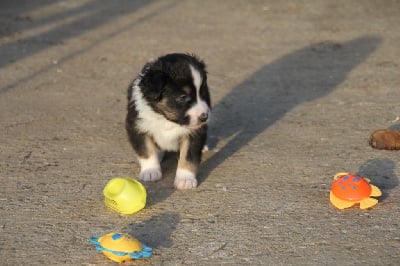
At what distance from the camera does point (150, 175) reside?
5566 mm

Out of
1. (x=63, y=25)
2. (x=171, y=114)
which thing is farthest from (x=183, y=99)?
(x=63, y=25)

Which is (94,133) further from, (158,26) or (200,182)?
(158,26)

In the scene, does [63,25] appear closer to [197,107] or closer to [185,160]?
[185,160]

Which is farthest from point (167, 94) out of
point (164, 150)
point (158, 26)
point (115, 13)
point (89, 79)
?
point (115, 13)

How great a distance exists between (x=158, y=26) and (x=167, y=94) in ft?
19.4

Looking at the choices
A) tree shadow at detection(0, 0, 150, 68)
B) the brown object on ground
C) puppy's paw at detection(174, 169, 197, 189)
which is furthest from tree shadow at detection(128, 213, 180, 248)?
tree shadow at detection(0, 0, 150, 68)

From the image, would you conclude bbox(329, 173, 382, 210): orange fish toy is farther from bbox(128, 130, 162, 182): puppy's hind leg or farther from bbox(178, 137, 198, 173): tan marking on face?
bbox(128, 130, 162, 182): puppy's hind leg

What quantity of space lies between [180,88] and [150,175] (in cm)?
75

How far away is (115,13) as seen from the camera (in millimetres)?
12008

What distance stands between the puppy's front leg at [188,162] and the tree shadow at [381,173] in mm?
1256

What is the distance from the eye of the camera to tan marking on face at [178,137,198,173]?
5.47 m

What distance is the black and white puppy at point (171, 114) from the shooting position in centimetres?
528

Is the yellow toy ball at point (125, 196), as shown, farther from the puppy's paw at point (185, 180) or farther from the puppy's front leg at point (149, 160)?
the puppy's front leg at point (149, 160)

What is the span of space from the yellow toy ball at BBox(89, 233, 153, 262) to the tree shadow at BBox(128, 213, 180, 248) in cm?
26
